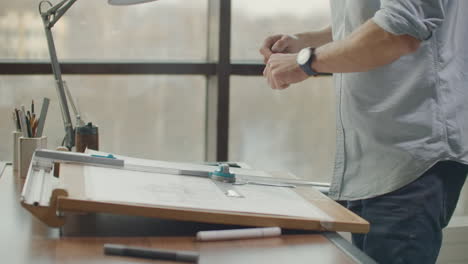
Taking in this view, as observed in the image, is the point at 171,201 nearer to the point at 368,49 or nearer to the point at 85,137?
the point at 368,49

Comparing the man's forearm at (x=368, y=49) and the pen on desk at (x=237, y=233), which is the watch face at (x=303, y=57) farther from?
the pen on desk at (x=237, y=233)

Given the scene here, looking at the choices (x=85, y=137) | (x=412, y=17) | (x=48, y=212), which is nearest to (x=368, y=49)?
(x=412, y=17)

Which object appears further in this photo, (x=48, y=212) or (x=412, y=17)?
(x=412, y=17)

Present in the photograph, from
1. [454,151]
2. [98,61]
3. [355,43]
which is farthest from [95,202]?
[98,61]

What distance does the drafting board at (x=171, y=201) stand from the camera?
2.96 ft

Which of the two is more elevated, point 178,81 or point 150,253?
point 178,81

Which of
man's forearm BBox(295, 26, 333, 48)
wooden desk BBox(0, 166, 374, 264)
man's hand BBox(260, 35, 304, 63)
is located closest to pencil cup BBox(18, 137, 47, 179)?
wooden desk BBox(0, 166, 374, 264)

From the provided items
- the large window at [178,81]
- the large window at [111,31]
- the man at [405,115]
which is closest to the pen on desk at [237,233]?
the man at [405,115]

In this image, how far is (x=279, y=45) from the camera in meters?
1.48

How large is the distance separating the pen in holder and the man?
20.7 inches

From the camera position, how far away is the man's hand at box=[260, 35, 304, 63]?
1479mm

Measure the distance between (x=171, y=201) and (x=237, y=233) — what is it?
11cm

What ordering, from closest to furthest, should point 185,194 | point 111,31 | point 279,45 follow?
point 185,194 → point 279,45 → point 111,31

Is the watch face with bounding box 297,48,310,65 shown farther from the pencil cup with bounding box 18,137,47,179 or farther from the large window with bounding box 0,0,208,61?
the large window with bounding box 0,0,208,61
